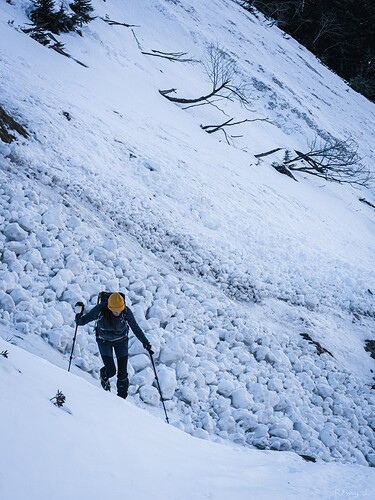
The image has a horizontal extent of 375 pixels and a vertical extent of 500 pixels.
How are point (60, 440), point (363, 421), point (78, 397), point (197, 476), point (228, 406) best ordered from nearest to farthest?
point (60, 440), point (197, 476), point (78, 397), point (228, 406), point (363, 421)

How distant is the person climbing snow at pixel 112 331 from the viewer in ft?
13.8

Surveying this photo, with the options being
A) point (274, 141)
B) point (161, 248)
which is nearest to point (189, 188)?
point (161, 248)

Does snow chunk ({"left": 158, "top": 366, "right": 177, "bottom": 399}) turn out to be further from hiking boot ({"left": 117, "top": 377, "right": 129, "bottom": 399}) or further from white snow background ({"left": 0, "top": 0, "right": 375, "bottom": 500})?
hiking boot ({"left": 117, "top": 377, "right": 129, "bottom": 399})

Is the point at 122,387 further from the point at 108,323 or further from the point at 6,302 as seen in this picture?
the point at 6,302

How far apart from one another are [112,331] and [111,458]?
187cm

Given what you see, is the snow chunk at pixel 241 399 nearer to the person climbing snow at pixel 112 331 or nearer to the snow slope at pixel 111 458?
the snow slope at pixel 111 458

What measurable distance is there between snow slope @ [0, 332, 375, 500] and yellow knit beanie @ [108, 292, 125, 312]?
34.9 inches

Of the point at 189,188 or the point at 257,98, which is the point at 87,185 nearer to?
the point at 189,188

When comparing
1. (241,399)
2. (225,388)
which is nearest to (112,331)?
(225,388)

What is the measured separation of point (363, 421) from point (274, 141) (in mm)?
15639

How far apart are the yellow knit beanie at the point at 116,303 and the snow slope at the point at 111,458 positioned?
2.91ft

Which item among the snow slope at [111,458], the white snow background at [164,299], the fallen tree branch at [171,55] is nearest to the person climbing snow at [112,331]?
the white snow background at [164,299]

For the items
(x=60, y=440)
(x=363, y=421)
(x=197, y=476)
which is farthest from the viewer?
(x=363, y=421)

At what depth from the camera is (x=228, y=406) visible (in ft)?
17.1
